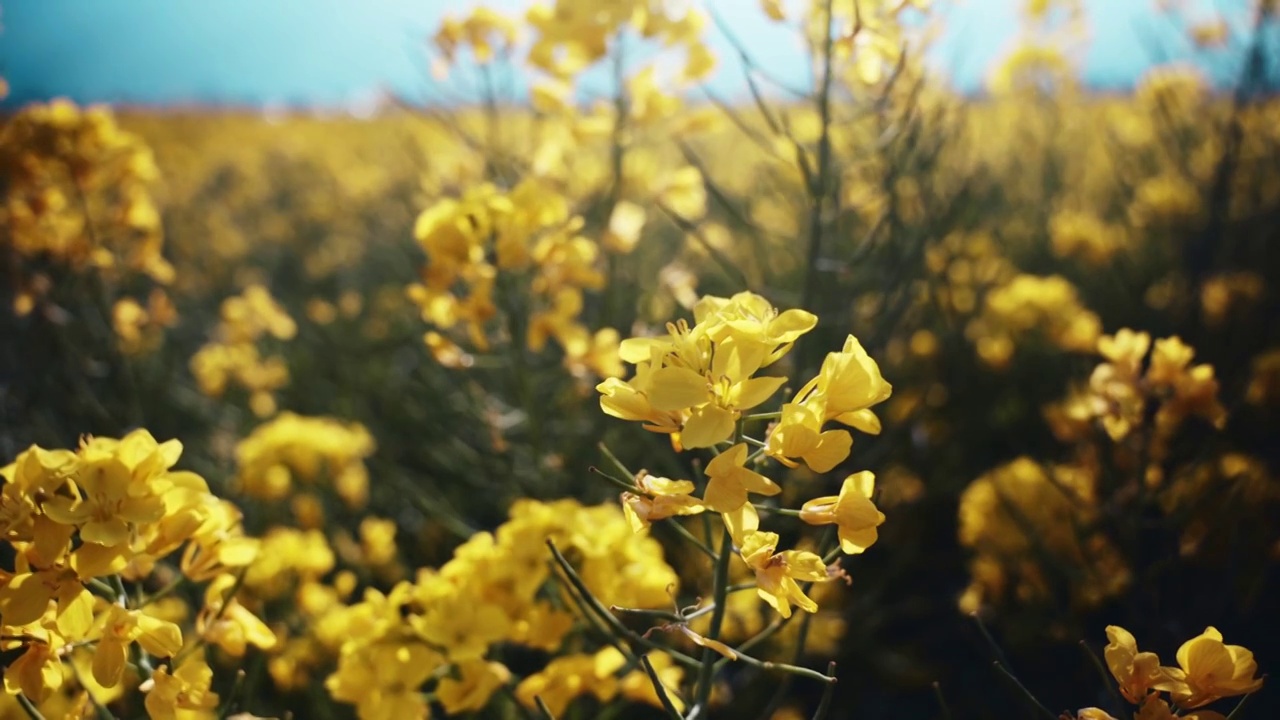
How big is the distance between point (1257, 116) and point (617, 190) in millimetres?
2681

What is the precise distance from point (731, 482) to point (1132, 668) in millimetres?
488

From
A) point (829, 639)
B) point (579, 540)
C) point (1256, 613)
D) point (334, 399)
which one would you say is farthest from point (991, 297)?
point (334, 399)

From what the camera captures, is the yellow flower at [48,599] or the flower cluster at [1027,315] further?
the flower cluster at [1027,315]

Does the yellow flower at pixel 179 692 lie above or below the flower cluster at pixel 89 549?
below

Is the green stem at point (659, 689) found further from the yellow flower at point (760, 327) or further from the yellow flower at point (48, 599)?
the yellow flower at point (48, 599)

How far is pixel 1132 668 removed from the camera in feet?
2.88

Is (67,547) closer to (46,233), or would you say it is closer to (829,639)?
(829,639)

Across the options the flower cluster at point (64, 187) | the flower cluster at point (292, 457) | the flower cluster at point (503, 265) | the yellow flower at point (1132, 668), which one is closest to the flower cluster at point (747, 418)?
the yellow flower at point (1132, 668)

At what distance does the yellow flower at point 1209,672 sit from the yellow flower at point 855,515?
1.14 feet

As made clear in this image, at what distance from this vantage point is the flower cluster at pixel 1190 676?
0.86 metres

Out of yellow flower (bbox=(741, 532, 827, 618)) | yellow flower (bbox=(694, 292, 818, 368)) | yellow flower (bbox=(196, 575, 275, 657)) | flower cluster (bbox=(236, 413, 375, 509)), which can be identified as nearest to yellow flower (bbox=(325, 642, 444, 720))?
yellow flower (bbox=(196, 575, 275, 657))

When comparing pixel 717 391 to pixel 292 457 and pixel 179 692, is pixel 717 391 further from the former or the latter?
pixel 292 457

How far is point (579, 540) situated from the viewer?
1231mm

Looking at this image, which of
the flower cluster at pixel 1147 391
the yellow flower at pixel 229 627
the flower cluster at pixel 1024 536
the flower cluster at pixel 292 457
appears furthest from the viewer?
the flower cluster at pixel 292 457
